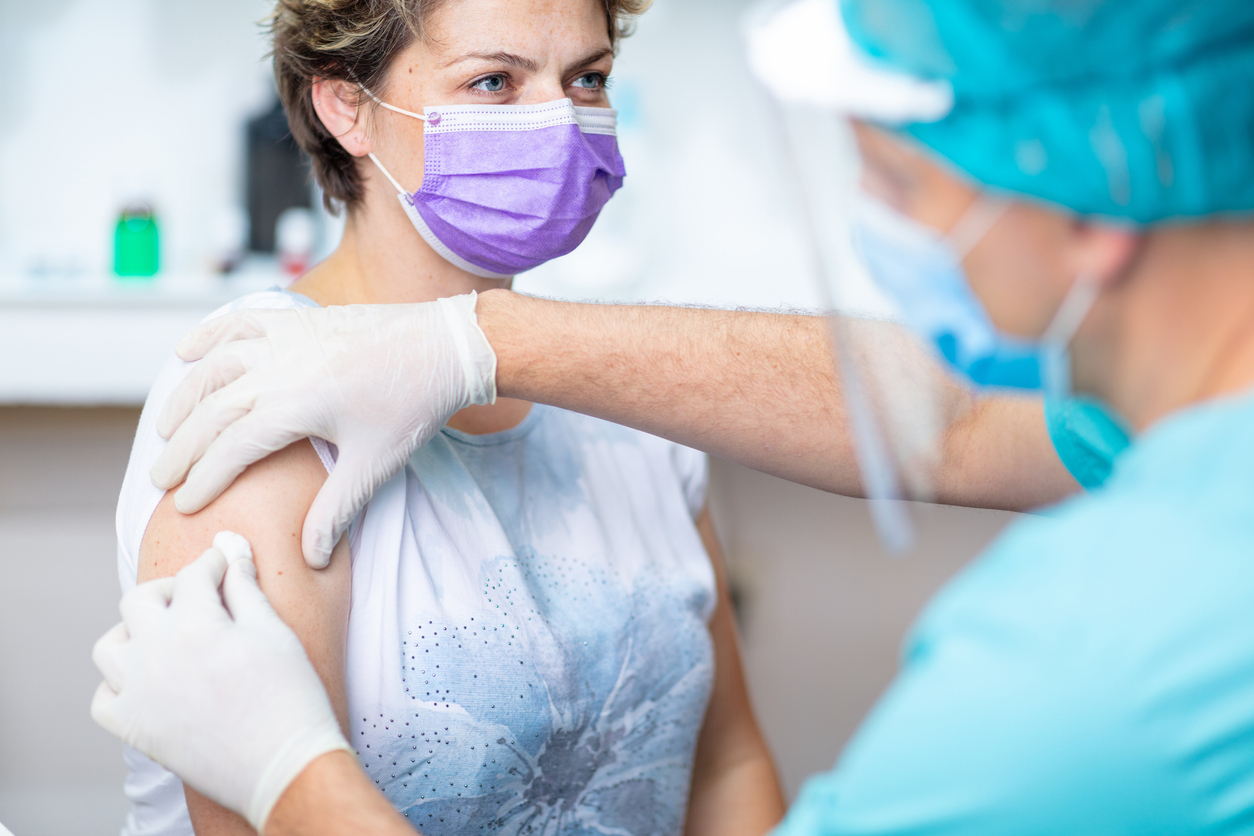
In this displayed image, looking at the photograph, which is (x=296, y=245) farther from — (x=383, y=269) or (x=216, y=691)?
(x=216, y=691)

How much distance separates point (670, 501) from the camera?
4.52ft

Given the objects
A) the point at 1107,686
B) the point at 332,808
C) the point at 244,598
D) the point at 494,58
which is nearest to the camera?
the point at 1107,686

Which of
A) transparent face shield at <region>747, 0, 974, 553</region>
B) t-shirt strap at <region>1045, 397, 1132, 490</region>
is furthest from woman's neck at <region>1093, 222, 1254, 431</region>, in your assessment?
t-shirt strap at <region>1045, 397, 1132, 490</region>

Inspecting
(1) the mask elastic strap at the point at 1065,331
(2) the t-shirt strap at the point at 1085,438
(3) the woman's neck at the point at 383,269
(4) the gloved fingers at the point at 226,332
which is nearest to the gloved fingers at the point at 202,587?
(4) the gloved fingers at the point at 226,332

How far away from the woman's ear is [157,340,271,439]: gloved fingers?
1.00 ft

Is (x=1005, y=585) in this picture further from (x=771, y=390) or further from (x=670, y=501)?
(x=670, y=501)

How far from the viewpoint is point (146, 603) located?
36.0 inches

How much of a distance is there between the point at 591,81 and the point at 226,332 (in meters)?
0.52

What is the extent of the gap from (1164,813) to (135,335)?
1.97 meters

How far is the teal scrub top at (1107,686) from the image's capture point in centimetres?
56

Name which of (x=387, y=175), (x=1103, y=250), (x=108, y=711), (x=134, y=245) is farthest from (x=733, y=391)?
(x=134, y=245)

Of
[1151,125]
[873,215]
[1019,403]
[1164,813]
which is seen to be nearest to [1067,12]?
[1151,125]

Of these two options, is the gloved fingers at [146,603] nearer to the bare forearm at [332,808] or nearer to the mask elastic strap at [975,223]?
the bare forearm at [332,808]

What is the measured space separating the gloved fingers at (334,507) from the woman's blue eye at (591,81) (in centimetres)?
53
